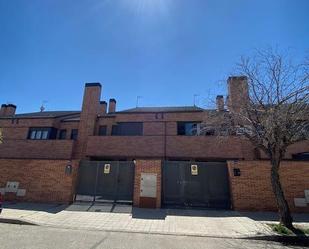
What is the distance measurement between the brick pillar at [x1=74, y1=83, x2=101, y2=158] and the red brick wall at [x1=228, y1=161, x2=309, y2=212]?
1257 centimetres

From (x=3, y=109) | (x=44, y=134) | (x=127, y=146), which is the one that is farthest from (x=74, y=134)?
(x=3, y=109)

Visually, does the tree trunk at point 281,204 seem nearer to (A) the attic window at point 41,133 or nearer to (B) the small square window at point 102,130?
(B) the small square window at point 102,130

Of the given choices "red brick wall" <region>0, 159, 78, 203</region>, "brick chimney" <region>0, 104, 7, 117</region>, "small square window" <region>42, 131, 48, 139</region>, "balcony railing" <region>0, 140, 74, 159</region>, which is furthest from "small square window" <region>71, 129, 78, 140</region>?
"brick chimney" <region>0, 104, 7, 117</region>

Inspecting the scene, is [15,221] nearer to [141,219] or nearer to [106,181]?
[106,181]

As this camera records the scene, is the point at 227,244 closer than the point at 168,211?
Yes

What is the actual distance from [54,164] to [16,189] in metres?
2.39

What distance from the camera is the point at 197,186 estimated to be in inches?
423

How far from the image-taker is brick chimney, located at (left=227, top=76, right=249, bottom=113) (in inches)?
353

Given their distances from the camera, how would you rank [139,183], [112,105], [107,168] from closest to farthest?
[139,183] < [107,168] < [112,105]

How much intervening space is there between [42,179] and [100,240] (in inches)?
265

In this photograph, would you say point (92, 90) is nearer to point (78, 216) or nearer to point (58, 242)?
point (78, 216)

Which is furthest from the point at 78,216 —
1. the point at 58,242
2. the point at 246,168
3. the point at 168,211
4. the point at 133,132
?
the point at 133,132

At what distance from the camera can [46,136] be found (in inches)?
759

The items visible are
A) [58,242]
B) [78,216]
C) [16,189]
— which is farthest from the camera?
[16,189]
